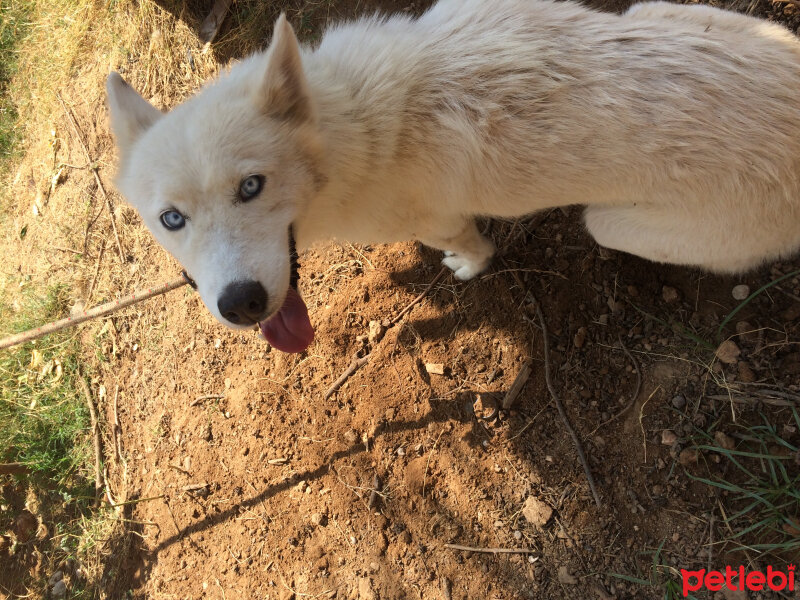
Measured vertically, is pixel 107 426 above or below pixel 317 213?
below

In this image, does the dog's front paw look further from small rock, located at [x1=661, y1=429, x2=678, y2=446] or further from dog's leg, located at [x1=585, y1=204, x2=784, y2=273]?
small rock, located at [x1=661, y1=429, x2=678, y2=446]

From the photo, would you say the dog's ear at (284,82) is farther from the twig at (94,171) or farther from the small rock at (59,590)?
the small rock at (59,590)

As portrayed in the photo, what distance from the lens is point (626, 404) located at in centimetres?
298

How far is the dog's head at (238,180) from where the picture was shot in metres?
1.90

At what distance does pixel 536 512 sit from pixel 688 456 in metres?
0.92

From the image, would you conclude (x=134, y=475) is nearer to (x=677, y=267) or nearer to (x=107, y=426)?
(x=107, y=426)

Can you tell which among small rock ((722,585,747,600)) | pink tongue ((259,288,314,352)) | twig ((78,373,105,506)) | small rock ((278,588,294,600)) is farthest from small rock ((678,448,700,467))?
twig ((78,373,105,506))

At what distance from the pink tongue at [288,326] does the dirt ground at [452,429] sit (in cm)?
112

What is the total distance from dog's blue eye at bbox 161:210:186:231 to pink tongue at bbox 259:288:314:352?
59cm

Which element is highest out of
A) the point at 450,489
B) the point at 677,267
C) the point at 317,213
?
the point at 317,213

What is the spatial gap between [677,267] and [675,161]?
4.12 ft

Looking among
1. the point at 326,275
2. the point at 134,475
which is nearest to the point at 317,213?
the point at 326,275

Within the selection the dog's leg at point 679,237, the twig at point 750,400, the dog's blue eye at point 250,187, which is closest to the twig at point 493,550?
the twig at point 750,400

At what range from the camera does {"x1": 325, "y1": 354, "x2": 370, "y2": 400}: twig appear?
3529 mm
